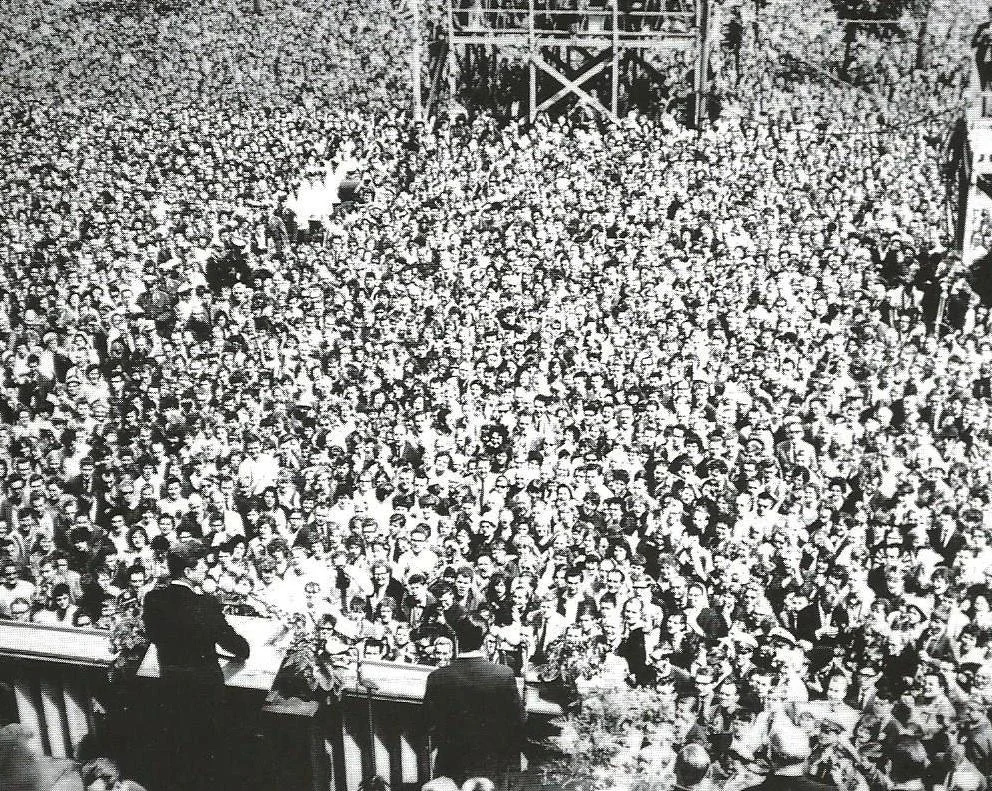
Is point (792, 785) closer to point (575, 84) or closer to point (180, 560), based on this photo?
point (180, 560)

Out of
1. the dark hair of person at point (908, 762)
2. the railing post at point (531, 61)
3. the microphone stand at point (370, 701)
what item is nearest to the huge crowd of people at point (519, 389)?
the dark hair of person at point (908, 762)

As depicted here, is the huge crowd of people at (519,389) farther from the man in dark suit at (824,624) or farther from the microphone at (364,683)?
the microphone at (364,683)

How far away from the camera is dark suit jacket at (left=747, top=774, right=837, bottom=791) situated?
459cm

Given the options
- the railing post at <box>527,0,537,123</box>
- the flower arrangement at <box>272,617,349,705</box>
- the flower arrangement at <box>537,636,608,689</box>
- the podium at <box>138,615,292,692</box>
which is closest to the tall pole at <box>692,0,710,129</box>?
the railing post at <box>527,0,537,123</box>

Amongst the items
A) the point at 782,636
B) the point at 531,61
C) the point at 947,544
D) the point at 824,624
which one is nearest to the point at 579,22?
the point at 531,61

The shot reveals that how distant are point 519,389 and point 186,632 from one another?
8115mm

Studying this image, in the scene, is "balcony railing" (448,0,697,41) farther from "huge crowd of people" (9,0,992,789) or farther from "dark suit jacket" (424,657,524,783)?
"dark suit jacket" (424,657,524,783)

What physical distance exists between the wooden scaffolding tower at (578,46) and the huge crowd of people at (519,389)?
10.7 feet

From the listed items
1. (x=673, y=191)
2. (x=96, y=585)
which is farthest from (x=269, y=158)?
(x=96, y=585)

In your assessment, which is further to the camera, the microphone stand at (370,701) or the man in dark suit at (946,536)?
the man in dark suit at (946,536)

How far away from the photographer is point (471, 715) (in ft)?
15.2

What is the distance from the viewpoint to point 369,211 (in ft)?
64.8

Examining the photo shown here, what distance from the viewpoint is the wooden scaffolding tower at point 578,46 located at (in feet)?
83.1

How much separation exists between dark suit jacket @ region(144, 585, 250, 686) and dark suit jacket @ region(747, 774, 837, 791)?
2.97 m
